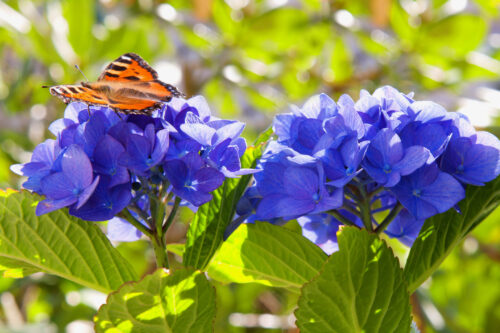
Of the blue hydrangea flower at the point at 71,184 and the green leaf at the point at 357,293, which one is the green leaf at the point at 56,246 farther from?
the green leaf at the point at 357,293

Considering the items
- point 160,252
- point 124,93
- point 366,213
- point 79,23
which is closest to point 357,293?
point 366,213

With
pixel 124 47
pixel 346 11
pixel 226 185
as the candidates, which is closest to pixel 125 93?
pixel 226 185

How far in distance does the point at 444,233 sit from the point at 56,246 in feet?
1.33

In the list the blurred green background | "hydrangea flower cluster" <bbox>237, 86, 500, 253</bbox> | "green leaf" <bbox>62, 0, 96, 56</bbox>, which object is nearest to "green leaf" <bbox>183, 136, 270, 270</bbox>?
"hydrangea flower cluster" <bbox>237, 86, 500, 253</bbox>

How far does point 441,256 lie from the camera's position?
0.54 metres

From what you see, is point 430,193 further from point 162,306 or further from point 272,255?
point 162,306

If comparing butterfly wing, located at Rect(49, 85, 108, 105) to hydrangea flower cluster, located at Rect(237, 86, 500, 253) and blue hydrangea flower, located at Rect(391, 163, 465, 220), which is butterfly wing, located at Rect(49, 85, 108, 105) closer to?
hydrangea flower cluster, located at Rect(237, 86, 500, 253)

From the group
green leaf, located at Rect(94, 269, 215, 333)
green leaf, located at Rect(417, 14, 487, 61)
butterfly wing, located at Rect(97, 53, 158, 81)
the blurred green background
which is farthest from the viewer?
green leaf, located at Rect(417, 14, 487, 61)

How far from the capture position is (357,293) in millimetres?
474

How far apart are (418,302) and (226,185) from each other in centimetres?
84

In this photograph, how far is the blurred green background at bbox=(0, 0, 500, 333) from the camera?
1691mm

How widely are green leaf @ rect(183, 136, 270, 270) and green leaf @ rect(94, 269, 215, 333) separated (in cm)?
6

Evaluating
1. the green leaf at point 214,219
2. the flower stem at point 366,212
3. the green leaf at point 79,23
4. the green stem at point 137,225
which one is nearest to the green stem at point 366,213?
the flower stem at point 366,212

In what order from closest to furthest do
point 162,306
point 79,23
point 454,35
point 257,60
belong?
point 162,306 → point 79,23 → point 454,35 → point 257,60
